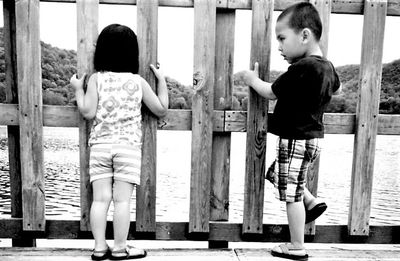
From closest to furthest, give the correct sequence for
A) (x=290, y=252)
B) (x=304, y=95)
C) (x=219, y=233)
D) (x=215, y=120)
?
(x=304, y=95)
(x=290, y=252)
(x=215, y=120)
(x=219, y=233)

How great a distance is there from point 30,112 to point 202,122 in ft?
3.49

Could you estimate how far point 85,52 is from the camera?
2.51 meters

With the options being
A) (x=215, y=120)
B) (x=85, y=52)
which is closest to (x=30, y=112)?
(x=85, y=52)

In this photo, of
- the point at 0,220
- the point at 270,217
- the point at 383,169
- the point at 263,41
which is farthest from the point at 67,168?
the point at 383,169

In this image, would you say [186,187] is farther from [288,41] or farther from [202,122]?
[288,41]

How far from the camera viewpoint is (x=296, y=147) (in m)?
2.38

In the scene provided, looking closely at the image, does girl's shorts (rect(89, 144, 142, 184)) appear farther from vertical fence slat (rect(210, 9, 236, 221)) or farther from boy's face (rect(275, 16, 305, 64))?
boy's face (rect(275, 16, 305, 64))

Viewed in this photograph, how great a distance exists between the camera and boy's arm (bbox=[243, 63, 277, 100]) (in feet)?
7.95

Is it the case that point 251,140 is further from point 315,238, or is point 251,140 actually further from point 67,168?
point 67,168

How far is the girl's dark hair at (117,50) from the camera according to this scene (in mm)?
2365

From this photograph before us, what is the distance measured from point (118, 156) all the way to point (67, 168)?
4234 millimetres

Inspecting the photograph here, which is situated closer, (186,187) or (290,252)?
(290,252)

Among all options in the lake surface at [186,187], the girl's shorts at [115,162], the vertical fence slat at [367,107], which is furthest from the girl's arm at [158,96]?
the lake surface at [186,187]

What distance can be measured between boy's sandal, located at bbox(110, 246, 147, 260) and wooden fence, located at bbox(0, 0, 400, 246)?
0.87 feet
